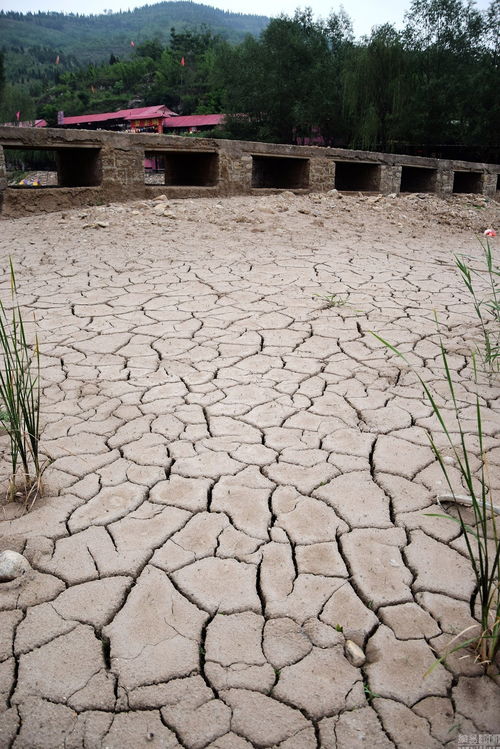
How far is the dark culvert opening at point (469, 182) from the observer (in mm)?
12234

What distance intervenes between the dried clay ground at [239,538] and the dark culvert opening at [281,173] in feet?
17.7

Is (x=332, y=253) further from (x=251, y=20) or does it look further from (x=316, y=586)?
(x=251, y=20)

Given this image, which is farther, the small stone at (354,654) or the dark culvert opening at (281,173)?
the dark culvert opening at (281,173)

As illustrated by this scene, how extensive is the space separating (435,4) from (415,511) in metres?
23.5

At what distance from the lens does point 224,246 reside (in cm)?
555

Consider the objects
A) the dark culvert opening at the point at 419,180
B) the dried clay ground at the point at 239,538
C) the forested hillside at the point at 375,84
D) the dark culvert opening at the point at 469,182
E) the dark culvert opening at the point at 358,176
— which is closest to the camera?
the dried clay ground at the point at 239,538

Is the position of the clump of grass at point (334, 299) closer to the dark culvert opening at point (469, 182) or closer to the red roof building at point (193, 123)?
the dark culvert opening at point (469, 182)

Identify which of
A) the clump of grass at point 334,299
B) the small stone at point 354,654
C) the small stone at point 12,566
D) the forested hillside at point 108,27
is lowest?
the small stone at point 354,654

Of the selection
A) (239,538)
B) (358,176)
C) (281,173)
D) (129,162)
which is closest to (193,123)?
(358,176)

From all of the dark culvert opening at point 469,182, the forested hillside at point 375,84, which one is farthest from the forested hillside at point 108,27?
the dark culvert opening at point 469,182

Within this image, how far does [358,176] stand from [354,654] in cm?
1013

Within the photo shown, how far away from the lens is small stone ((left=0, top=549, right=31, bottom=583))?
60.5 inches

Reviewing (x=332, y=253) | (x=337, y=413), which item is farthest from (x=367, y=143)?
(x=337, y=413)

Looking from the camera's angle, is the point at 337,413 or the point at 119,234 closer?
the point at 337,413
